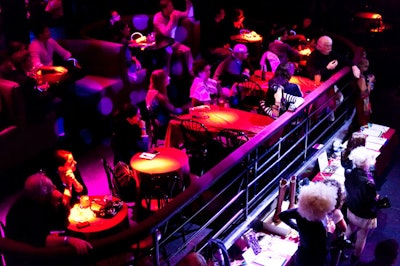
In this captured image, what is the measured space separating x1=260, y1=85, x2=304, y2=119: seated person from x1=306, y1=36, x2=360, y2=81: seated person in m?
1.39

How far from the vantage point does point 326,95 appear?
7656mm

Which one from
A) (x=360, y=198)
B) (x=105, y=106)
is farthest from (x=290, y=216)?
(x=105, y=106)

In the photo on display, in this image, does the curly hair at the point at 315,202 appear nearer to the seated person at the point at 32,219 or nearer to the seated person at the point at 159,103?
the seated person at the point at 32,219

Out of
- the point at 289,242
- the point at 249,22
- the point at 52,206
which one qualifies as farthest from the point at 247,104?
the point at 249,22

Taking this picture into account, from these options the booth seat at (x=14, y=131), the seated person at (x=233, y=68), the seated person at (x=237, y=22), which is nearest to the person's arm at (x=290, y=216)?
the seated person at (x=233, y=68)

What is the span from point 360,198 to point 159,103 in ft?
10.4

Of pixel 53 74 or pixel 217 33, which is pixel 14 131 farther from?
pixel 217 33

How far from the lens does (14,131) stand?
24.5ft

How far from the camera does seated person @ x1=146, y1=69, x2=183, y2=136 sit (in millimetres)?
7445

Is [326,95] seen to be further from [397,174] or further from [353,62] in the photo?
[397,174]

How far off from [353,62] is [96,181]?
422 centimetres

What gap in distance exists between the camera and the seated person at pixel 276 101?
22.3ft

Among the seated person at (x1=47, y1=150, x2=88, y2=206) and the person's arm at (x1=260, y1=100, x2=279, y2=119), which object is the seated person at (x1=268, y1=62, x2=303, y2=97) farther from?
the seated person at (x1=47, y1=150, x2=88, y2=206)

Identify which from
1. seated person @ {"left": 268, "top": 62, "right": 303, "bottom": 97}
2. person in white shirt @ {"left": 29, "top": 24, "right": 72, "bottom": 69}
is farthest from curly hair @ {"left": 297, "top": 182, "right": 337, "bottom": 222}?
person in white shirt @ {"left": 29, "top": 24, "right": 72, "bottom": 69}
